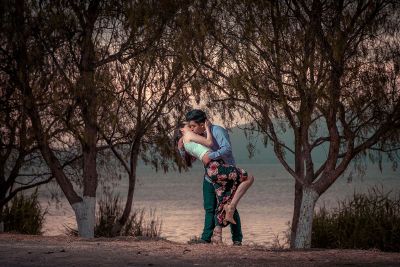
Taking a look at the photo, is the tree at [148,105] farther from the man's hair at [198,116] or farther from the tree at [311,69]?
the man's hair at [198,116]

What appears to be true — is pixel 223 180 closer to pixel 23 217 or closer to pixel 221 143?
pixel 221 143

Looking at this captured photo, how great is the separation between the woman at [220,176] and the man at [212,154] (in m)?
0.08

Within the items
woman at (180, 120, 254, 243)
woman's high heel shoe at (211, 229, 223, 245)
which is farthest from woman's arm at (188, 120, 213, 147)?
woman's high heel shoe at (211, 229, 223, 245)

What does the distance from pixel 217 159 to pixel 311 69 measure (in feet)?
12.0

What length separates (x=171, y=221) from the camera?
152 feet

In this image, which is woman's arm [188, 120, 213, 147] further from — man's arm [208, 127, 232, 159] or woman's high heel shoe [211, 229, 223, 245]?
woman's high heel shoe [211, 229, 223, 245]

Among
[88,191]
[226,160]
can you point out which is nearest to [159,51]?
[88,191]

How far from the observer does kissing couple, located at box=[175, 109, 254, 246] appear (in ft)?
40.4

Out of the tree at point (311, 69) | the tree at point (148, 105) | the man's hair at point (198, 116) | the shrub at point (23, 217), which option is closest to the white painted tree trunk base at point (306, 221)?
the tree at point (311, 69)

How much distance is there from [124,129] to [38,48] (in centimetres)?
257

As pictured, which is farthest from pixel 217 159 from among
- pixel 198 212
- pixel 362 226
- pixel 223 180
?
pixel 198 212

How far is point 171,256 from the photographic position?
11398mm

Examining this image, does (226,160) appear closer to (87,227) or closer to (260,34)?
(260,34)

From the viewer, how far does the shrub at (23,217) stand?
20.4 meters
